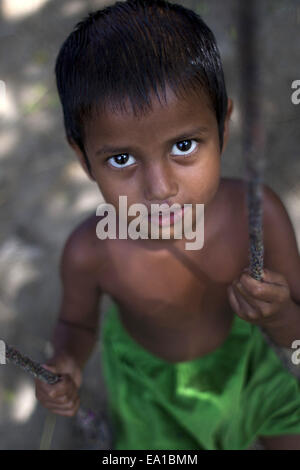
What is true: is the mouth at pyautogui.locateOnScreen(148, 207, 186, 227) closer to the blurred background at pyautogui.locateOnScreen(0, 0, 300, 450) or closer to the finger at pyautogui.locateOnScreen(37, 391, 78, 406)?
the finger at pyautogui.locateOnScreen(37, 391, 78, 406)

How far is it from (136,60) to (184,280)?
49 centimetres

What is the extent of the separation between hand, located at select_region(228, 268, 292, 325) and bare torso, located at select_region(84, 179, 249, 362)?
0.16 m

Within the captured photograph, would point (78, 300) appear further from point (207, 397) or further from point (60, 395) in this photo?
point (207, 397)

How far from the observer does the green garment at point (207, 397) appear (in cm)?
109

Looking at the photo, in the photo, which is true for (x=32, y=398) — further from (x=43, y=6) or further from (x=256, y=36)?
(x=43, y=6)

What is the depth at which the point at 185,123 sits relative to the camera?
0.70 metres

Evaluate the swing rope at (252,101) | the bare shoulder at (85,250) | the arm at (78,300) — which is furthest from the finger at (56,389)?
the swing rope at (252,101)

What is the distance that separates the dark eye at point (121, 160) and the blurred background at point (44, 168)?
2.77 ft

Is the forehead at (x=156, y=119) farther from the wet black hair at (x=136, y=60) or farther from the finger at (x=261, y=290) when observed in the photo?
the finger at (x=261, y=290)

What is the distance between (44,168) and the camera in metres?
2.03

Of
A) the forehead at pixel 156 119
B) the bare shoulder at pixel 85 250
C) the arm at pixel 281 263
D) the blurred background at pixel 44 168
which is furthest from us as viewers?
the blurred background at pixel 44 168

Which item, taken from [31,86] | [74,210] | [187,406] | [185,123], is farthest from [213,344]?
[31,86]

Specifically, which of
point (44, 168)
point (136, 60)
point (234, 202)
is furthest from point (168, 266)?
point (44, 168)
